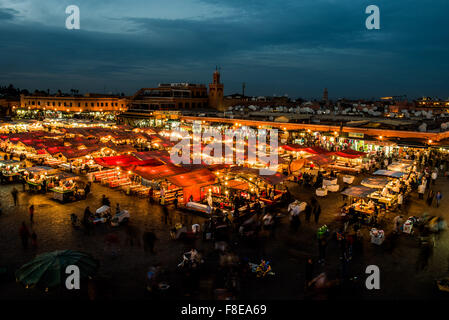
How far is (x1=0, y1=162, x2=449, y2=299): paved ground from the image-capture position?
697 cm

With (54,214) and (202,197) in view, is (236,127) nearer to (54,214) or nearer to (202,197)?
(202,197)

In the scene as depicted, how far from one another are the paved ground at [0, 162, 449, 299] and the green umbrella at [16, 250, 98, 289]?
818 millimetres

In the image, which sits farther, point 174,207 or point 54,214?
point 174,207

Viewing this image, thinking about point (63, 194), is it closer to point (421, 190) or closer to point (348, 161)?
point (421, 190)

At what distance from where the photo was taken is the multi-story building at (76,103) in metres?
65.6

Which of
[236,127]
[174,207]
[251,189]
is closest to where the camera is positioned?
[174,207]

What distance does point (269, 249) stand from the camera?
9.06 m

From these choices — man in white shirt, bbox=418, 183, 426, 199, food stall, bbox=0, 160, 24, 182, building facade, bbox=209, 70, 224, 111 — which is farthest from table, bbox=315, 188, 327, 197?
building facade, bbox=209, 70, 224, 111

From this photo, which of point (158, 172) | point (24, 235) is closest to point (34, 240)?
point (24, 235)

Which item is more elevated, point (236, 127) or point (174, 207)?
point (236, 127)

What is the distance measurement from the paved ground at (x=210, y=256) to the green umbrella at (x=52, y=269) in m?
0.82

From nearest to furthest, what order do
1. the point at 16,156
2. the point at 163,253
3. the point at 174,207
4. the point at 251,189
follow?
the point at 163,253
the point at 174,207
the point at 251,189
the point at 16,156
